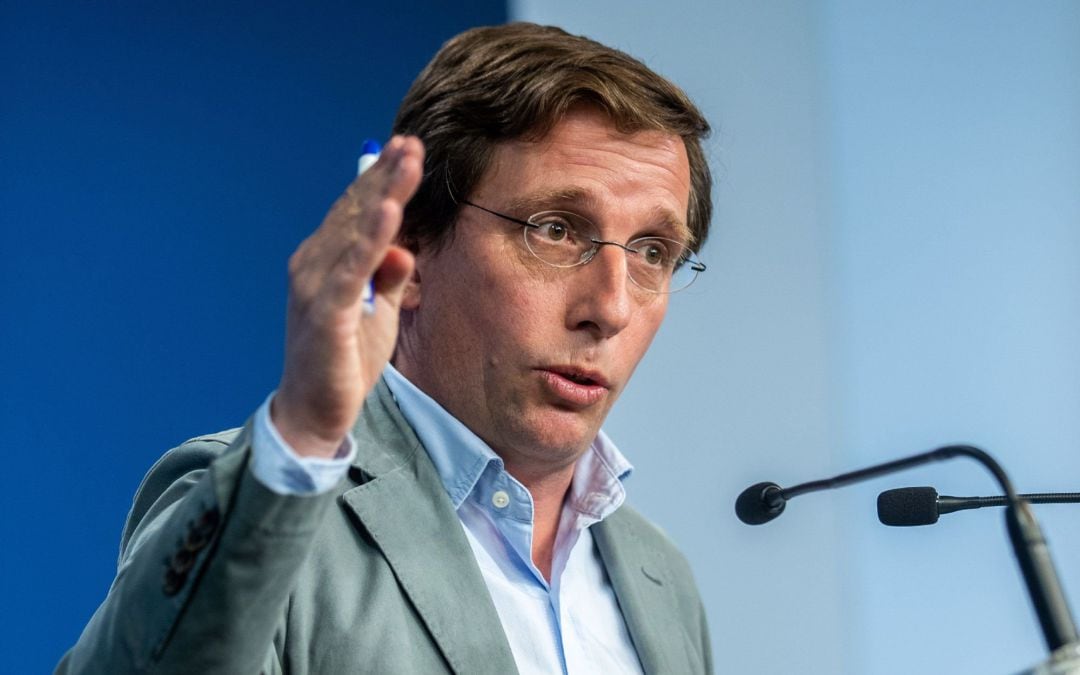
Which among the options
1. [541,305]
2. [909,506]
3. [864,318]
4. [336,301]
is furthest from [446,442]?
[864,318]

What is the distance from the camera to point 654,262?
1.80 meters

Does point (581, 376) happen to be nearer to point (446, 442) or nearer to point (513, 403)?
point (513, 403)

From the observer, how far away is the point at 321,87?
2.65 meters

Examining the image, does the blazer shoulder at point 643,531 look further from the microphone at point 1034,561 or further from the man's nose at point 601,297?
the microphone at point 1034,561

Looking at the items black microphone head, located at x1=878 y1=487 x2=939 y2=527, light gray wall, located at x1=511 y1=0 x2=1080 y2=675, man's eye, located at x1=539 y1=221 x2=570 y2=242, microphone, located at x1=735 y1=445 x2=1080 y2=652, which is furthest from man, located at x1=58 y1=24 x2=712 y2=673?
light gray wall, located at x1=511 y1=0 x2=1080 y2=675

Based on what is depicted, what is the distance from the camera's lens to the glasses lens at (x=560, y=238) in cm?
166

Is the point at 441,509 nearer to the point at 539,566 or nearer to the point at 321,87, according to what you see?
the point at 539,566

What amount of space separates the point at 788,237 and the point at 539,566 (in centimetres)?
142

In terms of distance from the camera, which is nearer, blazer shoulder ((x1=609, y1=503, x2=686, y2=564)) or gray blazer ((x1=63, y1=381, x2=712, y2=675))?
gray blazer ((x1=63, y1=381, x2=712, y2=675))

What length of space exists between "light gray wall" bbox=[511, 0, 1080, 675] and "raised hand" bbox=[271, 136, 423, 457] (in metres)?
1.89

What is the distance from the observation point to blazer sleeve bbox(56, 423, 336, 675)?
975mm

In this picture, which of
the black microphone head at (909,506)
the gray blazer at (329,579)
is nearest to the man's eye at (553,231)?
the gray blazer at (329,579)

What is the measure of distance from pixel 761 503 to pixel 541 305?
1.29 feet

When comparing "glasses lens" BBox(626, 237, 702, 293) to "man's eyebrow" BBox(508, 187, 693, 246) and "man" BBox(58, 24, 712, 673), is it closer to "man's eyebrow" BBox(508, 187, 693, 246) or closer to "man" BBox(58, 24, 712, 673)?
"man" BBox(58, 24, 712, 673)
